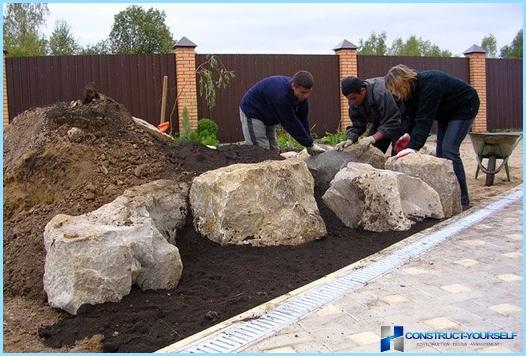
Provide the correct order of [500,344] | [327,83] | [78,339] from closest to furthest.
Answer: [500,344] → [78,339] → [327,83]

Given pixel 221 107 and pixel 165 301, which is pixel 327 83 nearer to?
pixel 221 107

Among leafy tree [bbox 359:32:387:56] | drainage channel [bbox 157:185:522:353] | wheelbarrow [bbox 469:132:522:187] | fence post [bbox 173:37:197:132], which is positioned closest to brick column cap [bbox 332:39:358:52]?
fence post [bbox 173:37:197:132]

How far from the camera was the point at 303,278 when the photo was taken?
3617mm

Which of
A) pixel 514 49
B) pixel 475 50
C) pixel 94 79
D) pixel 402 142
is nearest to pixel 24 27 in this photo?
pixel 94 79

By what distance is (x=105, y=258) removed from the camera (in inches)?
122

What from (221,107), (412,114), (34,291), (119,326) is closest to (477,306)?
(119,326)

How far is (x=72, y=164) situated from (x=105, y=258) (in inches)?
63.8

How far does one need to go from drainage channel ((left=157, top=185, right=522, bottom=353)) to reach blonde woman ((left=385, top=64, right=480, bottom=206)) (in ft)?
4.58

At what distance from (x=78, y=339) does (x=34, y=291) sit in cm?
81

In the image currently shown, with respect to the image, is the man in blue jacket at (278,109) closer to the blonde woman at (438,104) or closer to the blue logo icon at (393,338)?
the blonde woman at (438,104)

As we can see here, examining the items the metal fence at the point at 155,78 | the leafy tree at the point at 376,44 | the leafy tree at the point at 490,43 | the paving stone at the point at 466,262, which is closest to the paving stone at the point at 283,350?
the paving stone at the point at 466,262

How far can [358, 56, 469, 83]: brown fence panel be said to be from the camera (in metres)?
15.4

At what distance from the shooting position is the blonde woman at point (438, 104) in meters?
5.52

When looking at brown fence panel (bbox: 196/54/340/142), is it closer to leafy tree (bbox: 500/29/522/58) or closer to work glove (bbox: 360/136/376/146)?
work glove (bbox: 360/136/376/146)
